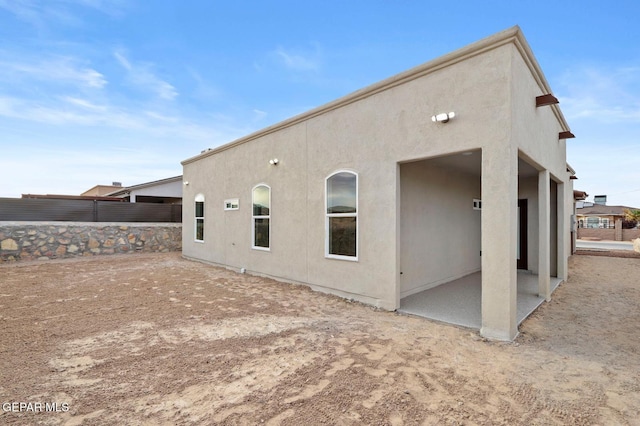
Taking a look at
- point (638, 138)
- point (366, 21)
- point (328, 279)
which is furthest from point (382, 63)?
point (638, 138)

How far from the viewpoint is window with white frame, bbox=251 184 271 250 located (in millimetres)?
8526

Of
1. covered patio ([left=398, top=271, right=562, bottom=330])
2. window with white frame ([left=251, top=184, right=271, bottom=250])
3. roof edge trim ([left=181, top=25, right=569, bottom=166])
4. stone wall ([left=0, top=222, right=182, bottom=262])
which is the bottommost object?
covered patio ([left=398, top=271, right=562, bottom=330])

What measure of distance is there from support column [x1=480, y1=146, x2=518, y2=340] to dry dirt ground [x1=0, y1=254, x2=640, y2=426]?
35 centimetres

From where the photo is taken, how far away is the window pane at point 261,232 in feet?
28.2

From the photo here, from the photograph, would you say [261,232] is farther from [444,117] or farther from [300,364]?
[444,117]

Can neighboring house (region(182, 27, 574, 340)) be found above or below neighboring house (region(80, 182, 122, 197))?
below

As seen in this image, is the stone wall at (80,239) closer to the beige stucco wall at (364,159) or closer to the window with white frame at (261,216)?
the beige stucco wall at (364,159)

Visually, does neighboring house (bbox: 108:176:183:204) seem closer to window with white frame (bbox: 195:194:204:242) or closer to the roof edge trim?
window with white frame (bbox: 195:194:204:242)

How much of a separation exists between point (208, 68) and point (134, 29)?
2933 millimetres

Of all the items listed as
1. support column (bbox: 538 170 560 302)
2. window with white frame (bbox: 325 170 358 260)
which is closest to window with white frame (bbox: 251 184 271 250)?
window with white frame (bbox: 325 170 358 260)

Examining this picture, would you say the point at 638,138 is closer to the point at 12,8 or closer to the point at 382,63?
the point at 382,63

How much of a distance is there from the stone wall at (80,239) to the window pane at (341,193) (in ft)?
40.5

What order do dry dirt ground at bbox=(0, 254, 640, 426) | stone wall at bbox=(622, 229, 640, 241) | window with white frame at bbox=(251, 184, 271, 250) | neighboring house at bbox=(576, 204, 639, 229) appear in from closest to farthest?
dry dirt ground at bbox=(0, 254, 640, 426) < window with white frame at bbox=(251, 184, 271, 250) < stone wall at bbox=(622, 229, 640, 241) < neighboring house at bbox=(576, 204, 639, 229)

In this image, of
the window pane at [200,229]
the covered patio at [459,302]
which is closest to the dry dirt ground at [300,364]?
the covered patio at [459,302]
